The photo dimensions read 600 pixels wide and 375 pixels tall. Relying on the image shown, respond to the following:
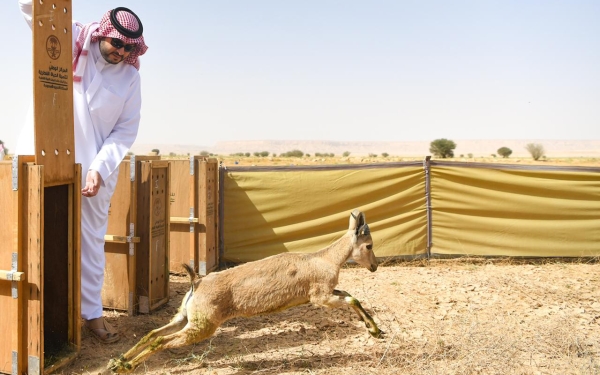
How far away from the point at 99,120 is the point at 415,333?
13.1 feet

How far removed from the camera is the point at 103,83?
17.5ft

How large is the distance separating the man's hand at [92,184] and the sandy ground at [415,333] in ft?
5.10

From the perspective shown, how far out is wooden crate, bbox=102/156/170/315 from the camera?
627 cm

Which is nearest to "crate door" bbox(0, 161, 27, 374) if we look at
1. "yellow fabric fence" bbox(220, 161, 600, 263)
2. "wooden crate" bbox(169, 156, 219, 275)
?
"wooden crate" bbox(169, 156, 219, 275)

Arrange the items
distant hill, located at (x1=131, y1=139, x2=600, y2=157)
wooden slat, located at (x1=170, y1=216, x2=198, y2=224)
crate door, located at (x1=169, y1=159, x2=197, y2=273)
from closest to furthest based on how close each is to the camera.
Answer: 1. wooden slat, located at (x1=170, y1=216, x2=198, y2=224)
2. crate door, located at (x1=169, y1=159, x2=197, y2=273)
3. distant hill, located at (x1=131, y1=139, x2=600, y2=157)

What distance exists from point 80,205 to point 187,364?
1.78 m

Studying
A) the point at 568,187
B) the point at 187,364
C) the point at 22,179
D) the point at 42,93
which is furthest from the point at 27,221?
the point at 568,187

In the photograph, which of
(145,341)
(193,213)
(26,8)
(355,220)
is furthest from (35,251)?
(193,213)

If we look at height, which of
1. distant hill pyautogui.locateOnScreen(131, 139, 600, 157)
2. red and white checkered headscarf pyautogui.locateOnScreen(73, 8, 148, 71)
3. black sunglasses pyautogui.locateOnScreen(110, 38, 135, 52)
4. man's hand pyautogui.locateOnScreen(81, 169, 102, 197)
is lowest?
man's hand pyautogui.locateOnScreen(81, 169, 102, 197)

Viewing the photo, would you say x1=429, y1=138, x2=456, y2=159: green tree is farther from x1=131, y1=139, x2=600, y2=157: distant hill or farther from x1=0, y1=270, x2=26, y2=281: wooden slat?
x1=131, y1=139, x2=600, y2=157: distant hill

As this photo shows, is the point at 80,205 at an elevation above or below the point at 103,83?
below

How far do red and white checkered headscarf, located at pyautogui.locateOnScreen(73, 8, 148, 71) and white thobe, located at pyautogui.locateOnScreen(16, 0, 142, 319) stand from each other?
7 cm

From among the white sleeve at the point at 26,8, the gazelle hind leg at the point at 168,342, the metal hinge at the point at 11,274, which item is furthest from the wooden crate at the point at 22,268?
the white sleeve at the point at 26,8

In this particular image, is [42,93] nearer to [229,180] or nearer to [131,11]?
[131,11]
